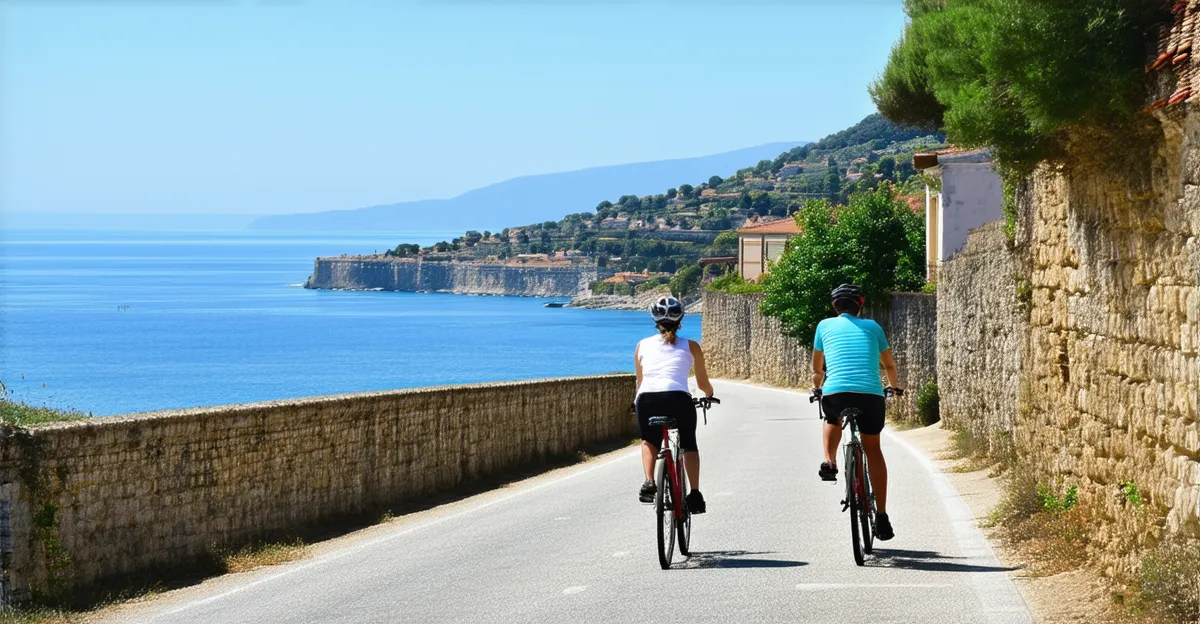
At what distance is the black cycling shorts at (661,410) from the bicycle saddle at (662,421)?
0.05 m

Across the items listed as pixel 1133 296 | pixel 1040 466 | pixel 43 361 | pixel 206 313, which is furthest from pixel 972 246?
pixel 206 313

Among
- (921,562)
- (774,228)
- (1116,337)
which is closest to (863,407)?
(921,562)

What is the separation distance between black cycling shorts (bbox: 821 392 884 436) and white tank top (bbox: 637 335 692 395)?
40.3 inches

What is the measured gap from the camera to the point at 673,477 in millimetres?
10203

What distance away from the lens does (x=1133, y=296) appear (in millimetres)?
8508

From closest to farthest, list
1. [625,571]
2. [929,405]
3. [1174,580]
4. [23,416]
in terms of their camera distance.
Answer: [1174,580], [625,571], [23,416], [929,405]

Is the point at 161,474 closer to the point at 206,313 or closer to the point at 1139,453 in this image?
the point at 1139,453

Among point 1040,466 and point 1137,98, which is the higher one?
point 1137,98

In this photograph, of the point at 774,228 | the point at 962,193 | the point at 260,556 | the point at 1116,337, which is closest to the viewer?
the point at 1116,337

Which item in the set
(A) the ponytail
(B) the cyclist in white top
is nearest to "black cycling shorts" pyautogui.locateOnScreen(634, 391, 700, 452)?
(B) the cyclist in white top

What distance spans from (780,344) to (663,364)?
169 ft

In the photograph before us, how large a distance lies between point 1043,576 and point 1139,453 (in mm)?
1393

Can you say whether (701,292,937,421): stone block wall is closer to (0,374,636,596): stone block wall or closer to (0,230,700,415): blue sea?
(0,374,636,596): stone block wall

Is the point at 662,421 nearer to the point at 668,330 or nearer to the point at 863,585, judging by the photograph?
the point at 668,330
